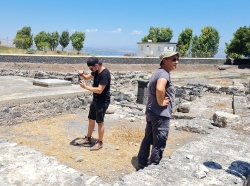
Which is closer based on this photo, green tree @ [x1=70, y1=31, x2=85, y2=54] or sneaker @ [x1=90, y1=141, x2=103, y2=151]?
sneaker @ [x1=90, y1=141, x2=103, y2=151]

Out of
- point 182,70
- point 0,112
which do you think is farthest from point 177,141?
point 182,70

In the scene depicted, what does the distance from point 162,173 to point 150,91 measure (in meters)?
1.16

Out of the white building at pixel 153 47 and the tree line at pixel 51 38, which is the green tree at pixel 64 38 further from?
the white building at pixel 153 47

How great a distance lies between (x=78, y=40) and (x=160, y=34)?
24.2 meters

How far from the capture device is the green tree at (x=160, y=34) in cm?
6694

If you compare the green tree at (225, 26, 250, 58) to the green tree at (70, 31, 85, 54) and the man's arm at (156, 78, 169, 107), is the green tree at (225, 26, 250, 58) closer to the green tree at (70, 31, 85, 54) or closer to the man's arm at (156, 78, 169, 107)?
the green tree at (70, 31, 85, 54)

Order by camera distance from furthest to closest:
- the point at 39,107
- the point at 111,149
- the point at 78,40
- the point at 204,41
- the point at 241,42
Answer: the point at 204,41
the point at 78,40
the point at 241,42
the point at 39,107
the point at 111,149

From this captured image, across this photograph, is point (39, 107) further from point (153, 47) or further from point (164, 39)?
point (164, 39)

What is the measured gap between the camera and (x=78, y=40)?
52875 mm

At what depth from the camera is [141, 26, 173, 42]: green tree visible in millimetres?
66938

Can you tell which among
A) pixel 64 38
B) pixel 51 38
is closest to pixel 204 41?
pixel 64 38

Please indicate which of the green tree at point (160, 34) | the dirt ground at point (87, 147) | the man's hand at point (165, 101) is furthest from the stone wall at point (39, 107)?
Result: the green tree at point (160, 34)

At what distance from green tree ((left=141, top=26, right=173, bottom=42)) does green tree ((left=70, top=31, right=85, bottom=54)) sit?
20657mm

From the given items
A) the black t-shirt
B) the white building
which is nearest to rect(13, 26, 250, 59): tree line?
the white building
